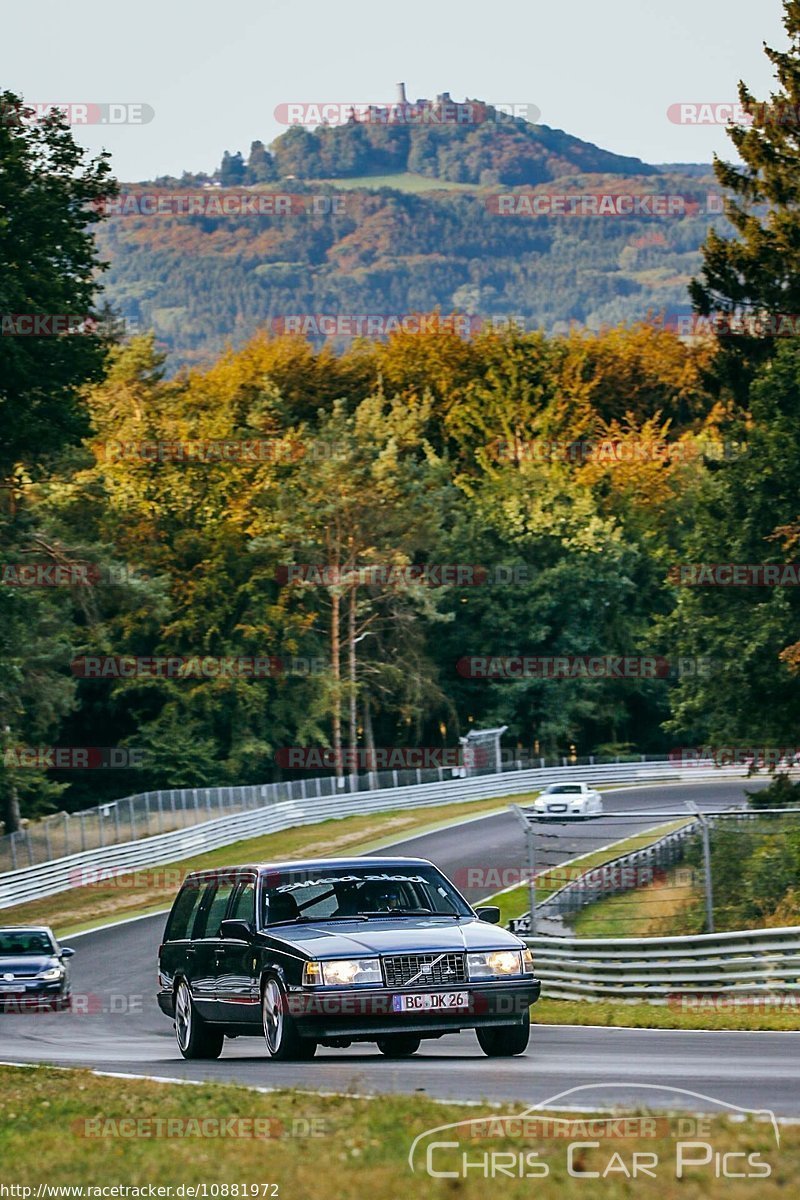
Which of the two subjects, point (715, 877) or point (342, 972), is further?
point (715, 877)

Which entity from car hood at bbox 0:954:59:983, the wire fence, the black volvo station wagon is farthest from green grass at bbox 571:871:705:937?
car hood at bbox 0:954:59:983

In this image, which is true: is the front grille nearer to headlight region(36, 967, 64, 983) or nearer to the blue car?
the blue car

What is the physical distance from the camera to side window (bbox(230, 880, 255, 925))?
15.3 meters

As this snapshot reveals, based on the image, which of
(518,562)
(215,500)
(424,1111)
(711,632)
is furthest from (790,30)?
(424,1111)

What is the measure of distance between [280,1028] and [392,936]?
1.10m

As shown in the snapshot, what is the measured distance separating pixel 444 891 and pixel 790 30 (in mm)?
39034

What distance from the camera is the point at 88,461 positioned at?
6069 centimetres

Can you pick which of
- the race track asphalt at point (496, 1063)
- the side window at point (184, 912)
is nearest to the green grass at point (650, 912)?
the race track asphalt at point (496, 1063)

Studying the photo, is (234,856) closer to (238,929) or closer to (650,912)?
(650,912)

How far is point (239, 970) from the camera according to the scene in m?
15.0

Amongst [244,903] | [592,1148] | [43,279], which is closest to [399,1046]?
[244,903]

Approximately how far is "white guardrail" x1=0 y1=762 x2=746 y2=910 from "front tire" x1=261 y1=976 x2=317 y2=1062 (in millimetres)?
35490

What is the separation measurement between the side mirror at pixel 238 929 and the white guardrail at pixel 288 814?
34.8m

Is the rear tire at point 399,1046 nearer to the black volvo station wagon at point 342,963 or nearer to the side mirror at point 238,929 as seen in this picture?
the black volvo station wagon at point 342,963
